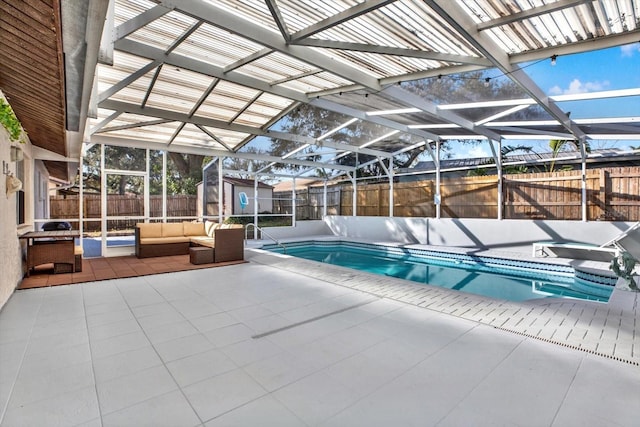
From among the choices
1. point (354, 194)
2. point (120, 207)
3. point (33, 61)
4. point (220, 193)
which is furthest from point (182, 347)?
point (354, 194)

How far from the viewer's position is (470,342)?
302 centimetres

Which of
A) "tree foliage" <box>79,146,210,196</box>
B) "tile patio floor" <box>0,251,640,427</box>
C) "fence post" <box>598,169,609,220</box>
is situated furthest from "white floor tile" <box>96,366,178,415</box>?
"fence post" <box>598,169,609,220</box>

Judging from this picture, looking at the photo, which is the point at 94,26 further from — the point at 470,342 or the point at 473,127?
the point at 473,127

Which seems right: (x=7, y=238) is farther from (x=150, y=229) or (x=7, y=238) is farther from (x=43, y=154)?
(x=150, y=229)

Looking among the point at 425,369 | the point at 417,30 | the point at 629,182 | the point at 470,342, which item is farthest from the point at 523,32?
the point at 629,182

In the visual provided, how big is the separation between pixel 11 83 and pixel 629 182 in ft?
38.3

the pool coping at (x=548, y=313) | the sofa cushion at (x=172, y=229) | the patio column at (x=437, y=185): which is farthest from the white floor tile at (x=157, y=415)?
the patio column at (x=437, y=185)

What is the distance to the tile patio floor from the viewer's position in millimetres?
1999

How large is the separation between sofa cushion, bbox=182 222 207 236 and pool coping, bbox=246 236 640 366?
462 centimetres

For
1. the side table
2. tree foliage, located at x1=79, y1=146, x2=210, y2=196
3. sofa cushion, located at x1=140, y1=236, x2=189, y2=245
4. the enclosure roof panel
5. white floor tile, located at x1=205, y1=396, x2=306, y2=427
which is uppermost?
the enclosure roof panel

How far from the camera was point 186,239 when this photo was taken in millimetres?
8336

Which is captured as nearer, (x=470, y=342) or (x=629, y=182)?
(x=470, y=342)

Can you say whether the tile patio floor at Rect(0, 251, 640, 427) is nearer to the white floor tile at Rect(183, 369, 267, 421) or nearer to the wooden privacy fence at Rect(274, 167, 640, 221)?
the white floor tile at Rect(183, 369, 267, 421)

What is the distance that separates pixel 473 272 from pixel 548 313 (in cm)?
458
